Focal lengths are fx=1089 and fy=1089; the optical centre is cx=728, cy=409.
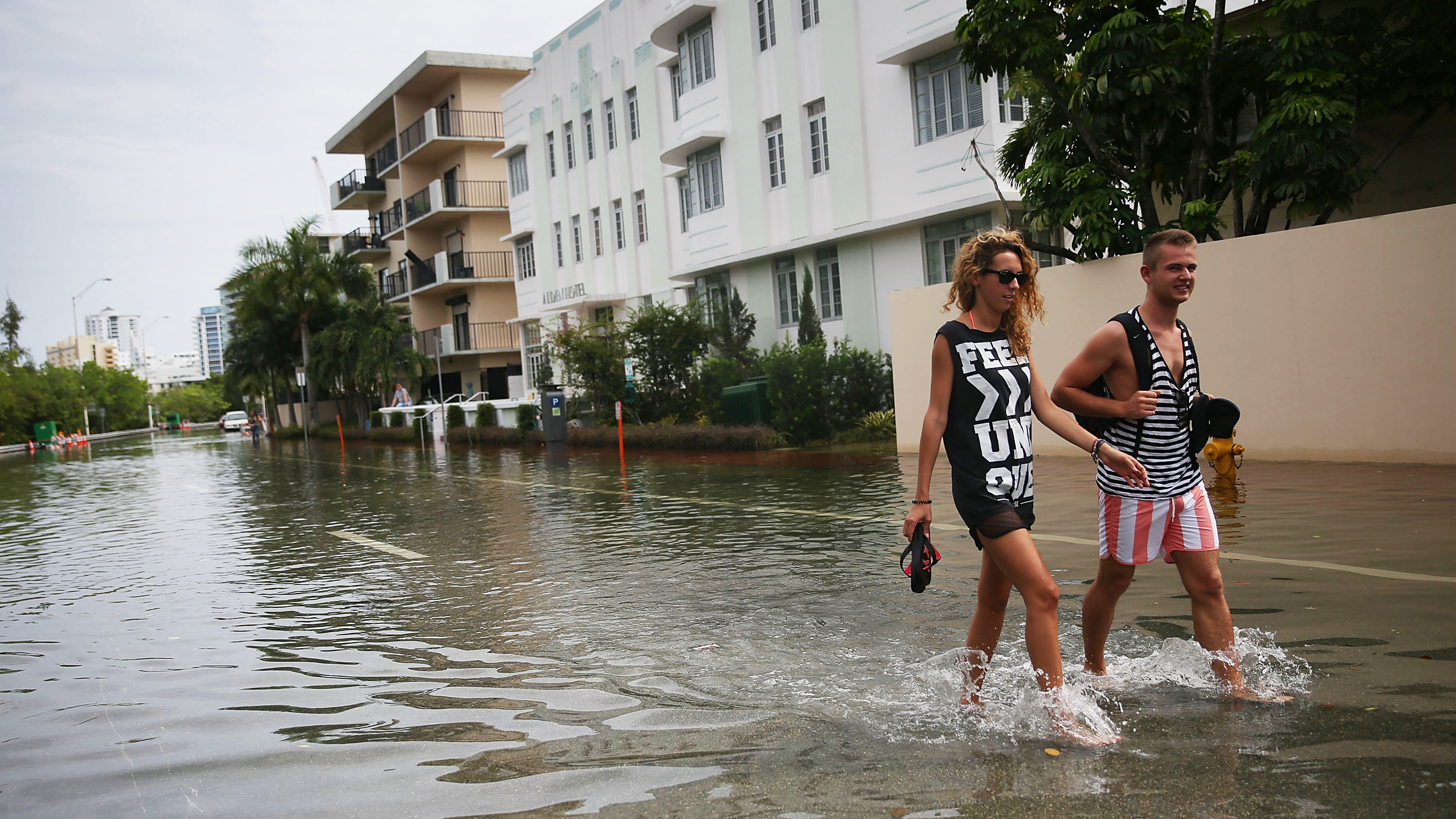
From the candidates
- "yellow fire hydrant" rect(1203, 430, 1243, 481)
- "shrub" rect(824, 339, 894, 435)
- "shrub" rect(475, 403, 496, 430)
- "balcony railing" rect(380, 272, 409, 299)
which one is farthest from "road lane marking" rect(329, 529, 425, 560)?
"balcony railing" rect(380, 272, 409, 299)

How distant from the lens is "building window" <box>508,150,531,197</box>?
41438mm

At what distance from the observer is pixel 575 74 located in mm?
36031

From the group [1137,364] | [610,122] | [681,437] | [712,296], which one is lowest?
[681,437]

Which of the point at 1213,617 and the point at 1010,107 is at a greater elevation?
the point at 1010,107

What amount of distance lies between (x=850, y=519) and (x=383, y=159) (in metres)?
53.3

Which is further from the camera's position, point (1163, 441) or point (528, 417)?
point (528, 417)

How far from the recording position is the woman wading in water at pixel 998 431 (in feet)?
13.2

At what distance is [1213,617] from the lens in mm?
4285

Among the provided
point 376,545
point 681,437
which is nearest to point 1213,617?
point 376,545

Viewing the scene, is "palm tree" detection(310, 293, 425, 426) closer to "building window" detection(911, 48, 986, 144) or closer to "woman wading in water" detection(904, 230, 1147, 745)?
"building window" detection(911, 48, 986, 144)

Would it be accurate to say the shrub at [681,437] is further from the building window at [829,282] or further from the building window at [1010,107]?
the building window at [1010,107]

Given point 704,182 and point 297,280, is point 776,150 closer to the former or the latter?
point 704,182

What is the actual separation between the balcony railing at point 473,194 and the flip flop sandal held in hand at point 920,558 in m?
48.6

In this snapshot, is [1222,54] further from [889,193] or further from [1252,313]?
[889,193]
